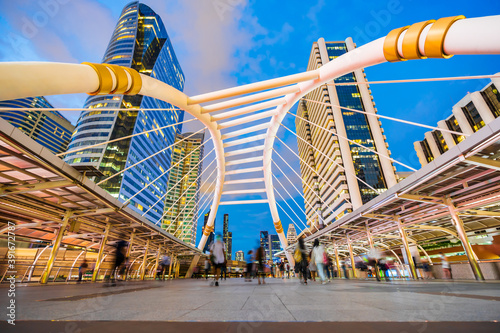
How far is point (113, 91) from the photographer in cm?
661

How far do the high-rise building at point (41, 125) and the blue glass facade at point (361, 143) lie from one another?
461 ft

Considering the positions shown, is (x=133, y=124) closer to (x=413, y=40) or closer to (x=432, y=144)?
(x=413, y=40)

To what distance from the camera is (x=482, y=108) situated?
51.2 metres

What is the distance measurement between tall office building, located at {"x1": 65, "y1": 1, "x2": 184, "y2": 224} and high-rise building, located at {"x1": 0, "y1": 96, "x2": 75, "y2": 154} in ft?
179

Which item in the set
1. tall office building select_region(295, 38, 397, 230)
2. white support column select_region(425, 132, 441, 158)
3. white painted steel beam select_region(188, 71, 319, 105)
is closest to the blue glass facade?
tall office building select_region(295, 38, 397, 230)

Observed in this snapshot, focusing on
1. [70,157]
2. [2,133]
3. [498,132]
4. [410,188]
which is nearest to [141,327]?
[2,133]

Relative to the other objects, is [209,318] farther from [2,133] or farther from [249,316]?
[2,133]

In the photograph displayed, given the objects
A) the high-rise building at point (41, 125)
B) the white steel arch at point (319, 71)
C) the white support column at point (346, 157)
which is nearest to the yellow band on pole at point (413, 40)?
the white steel arch at point (319, 71)

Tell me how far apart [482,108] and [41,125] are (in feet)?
595

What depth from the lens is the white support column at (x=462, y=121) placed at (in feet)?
180

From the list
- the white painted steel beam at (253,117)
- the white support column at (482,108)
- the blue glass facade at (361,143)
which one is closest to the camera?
the white painted steel beam at (253,117)

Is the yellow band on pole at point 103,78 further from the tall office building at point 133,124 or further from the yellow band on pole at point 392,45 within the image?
the tall office building at point 133,124

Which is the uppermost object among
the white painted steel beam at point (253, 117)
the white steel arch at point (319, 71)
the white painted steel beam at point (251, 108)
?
the white painted steel beam at point (253, 117)

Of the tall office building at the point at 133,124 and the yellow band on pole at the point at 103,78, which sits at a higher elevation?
the tall office building at the point at 133,124
